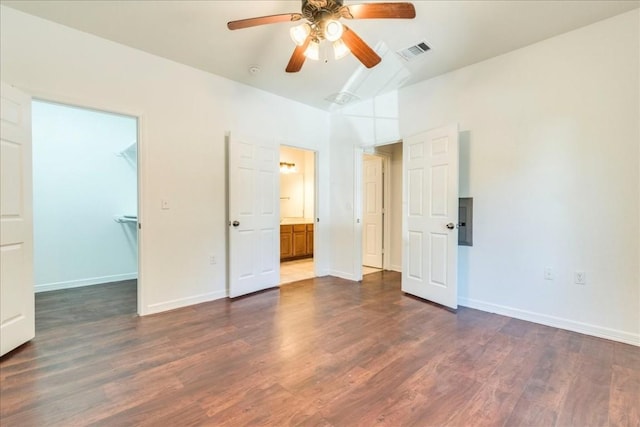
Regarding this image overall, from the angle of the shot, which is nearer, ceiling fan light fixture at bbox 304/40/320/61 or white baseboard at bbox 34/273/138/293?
ceiling fan light fixture at bbox 304/40/320/61

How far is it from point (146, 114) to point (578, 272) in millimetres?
4342

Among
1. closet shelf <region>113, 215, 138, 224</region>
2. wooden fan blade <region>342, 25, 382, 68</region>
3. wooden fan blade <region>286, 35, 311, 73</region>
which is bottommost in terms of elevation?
closet shelf <region>113, 215, 138, 224</region>

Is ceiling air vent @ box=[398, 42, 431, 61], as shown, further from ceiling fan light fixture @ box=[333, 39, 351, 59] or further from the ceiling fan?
ceiling fan light fixture @ box=[333, 39, 351, 59]

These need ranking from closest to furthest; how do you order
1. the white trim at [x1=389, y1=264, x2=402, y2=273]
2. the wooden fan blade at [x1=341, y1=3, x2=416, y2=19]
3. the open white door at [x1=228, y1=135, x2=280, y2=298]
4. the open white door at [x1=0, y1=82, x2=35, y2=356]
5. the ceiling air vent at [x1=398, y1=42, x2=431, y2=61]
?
the wooden fan blade at [x1=341, y1=3, x2=416, y2=19], the open white door at [x1=0, y1=82, x2=35, y2=356], the ceiling air vent at [x1=398, y1=42, x2=431, y2=61], the open white door at [x1=228, y1=135, x2=280, y2=298], the white trim at [x1=389, y1=264, x2=402, y2=273]

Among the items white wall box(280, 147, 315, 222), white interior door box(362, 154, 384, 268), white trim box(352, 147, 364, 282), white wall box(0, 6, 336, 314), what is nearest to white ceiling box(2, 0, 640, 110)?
white wall box(0, 6, 336, 314)

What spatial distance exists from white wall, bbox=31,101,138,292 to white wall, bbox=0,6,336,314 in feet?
4.62

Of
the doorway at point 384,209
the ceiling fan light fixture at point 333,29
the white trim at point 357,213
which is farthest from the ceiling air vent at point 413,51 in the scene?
the doorway at point 384,209

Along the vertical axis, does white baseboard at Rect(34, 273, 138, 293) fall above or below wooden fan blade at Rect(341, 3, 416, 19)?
below

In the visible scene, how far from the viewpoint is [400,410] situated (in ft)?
5.24

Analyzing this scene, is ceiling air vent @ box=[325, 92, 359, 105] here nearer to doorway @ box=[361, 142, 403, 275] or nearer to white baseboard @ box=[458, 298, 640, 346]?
doorway @ box=[361, 142, 403, 275]

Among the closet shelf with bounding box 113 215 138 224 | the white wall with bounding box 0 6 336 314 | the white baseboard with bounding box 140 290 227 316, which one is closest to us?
the white wall with bounding box 0 6 336 314

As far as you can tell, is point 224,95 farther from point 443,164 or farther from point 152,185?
point 443,164

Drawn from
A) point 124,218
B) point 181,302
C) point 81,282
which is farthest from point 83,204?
point 181,302

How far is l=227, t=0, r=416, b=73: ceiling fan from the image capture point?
1802 mm
